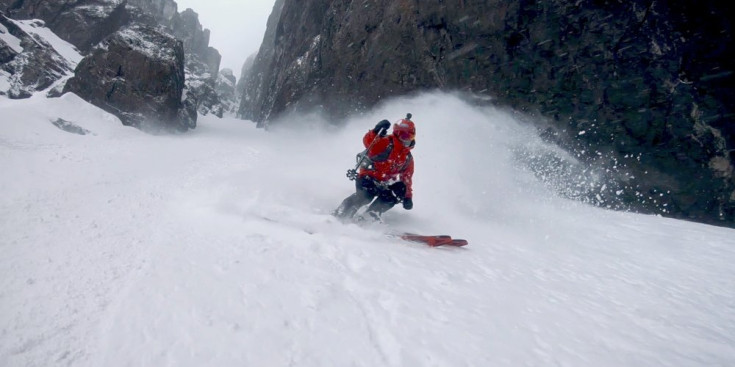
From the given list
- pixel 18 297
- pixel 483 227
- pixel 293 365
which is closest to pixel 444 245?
pixel 483 227

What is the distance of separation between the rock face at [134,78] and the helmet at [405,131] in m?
14.3

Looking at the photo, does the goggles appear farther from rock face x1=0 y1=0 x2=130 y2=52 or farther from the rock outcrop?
the rock outcrop

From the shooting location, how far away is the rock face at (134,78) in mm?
15117

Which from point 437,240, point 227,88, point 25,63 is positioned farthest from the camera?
point 227,88

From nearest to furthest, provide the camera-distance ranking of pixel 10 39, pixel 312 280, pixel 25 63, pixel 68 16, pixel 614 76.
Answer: pixel 312 280 < pixel 614 76 < pixel 25 63 < pixel 10 39 < pixel 68 16

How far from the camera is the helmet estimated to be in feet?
19.6

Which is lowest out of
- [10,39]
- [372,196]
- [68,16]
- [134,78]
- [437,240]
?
[437,240]

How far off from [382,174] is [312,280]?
343 cm

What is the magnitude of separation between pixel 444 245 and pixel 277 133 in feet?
62.3

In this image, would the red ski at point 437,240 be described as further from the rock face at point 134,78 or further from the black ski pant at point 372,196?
the rock face at point 134,78

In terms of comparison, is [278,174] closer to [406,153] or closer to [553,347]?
[406,153]

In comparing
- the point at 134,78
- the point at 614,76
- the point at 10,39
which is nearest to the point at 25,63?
the point at 10,39

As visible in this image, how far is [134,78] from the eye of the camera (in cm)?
1569

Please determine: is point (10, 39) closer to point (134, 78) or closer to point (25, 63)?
point (25, 63)
